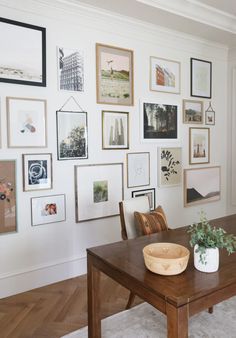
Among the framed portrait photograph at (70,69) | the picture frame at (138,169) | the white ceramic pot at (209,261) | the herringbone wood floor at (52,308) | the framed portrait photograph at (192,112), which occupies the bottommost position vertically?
the herringbone wood floor at (52,308)

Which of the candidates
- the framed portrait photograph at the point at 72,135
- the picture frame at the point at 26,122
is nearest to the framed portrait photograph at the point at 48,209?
the framed portrait photograph at the point at 72,135

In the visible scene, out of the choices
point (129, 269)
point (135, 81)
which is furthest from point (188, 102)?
point (129, 269)

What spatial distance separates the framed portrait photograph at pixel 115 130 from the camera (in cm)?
323

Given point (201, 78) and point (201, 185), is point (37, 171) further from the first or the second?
point (201, 78)

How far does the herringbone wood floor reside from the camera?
2.21 metres

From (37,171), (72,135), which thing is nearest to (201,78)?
(72,135)

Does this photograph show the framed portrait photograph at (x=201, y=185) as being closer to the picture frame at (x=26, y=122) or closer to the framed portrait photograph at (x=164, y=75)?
the framed portrait photograph at (x=164, y=75)

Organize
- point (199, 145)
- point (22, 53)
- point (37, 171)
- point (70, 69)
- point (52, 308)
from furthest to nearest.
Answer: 1. point (199, 145)
2. point (70, 69)
3. point (37, 171)
4. point (22, 53)
5. point (52, 308)

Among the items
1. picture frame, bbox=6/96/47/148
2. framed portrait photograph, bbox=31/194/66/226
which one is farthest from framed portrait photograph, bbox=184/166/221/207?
picture frame, bbox=6/96/47/148

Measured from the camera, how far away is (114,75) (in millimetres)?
3252

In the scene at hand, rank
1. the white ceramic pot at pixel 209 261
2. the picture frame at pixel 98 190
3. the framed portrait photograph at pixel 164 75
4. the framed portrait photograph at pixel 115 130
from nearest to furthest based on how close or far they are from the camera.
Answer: the white ceramic pot at pixel 209 261 < the picture frame at pixel 98 190 < the framed portrait photograph at pixel 115 130 < the framed portrait photograph at pixel 164 75

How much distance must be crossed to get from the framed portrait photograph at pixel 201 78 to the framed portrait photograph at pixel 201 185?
1.06 meters

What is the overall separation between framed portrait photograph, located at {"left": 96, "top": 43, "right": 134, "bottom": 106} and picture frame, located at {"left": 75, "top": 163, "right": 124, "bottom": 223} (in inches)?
29.3

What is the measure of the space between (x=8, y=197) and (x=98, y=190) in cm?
95
